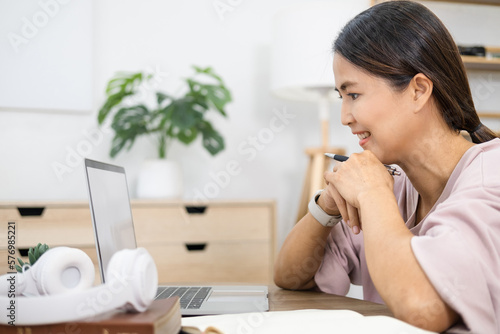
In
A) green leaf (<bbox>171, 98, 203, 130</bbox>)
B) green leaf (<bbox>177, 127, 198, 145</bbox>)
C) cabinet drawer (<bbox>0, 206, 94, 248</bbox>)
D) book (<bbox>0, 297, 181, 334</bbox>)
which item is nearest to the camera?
book (<bbox>0, 297, 181, 334</bbox>)

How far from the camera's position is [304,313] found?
0.78 meters

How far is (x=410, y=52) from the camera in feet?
3.27

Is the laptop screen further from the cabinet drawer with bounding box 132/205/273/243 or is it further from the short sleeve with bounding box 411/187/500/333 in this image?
the cabinet drawer with bounding box 132/205/273/243

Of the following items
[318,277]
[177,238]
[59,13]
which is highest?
[59,13]

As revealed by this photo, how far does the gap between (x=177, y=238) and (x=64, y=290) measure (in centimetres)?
173

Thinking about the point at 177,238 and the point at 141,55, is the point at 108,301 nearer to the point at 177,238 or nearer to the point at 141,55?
the point at 177,238

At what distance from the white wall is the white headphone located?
81.3 inches

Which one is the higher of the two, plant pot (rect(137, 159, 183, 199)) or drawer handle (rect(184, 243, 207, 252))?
plant pot (rect(137, 159, 183, 199))

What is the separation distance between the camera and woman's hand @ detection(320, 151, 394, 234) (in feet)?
3.09

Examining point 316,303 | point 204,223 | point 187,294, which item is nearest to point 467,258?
point 316,303

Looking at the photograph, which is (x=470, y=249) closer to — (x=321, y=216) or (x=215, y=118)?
(x=321, y=216)

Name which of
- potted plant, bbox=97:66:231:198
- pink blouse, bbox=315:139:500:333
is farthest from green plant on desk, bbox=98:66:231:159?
pink blouse, bbox=315:139:500:333

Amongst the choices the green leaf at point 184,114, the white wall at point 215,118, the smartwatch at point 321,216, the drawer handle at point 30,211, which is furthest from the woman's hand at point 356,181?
the white wall at point 215,118

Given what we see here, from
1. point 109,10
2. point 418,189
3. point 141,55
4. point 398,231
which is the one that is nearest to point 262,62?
point 141,55
